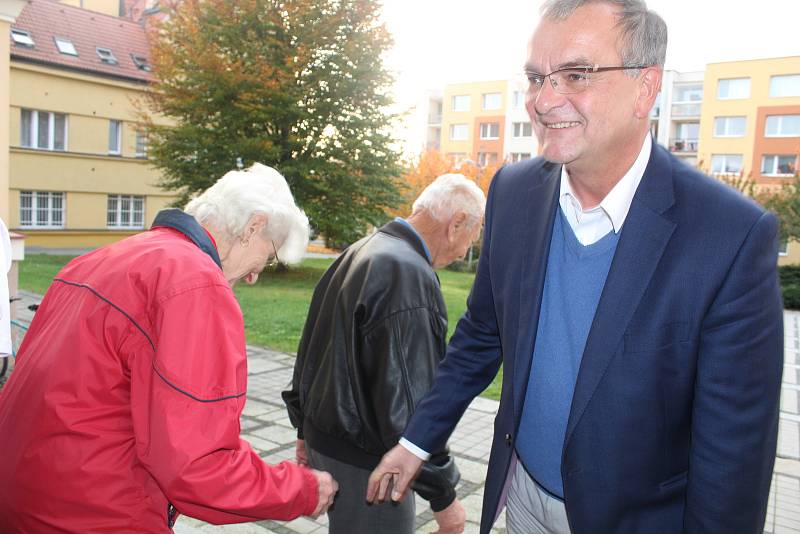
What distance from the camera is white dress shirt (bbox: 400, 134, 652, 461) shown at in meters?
1.87

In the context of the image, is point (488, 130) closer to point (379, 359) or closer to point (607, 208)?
point (379, 359)

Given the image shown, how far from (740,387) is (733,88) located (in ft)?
183

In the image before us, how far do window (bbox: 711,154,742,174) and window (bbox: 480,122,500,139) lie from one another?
1967cm

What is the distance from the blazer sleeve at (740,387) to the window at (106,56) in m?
36.7

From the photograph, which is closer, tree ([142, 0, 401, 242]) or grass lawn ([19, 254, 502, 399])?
grass lawn ([19, 254, 502, 399])

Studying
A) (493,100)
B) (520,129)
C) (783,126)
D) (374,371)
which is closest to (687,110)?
(783,126)

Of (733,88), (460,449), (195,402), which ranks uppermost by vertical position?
(733,88)

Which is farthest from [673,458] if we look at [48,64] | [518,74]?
[48,64]

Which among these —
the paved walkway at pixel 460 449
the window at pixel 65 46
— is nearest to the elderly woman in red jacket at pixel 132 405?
the paved walkway at pixel 460 449

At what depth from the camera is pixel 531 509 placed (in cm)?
210

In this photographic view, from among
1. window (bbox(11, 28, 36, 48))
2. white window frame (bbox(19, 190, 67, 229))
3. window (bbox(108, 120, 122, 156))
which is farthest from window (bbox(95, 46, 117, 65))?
white window frame (bbox(19, 190, 67, 229))

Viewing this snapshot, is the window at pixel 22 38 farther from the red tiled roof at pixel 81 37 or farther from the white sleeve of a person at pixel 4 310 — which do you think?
the white sleeve of a person at pixel 4 310

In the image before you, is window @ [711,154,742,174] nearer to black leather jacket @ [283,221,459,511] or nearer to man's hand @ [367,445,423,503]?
black leather jacket @ [283,221,459,511]

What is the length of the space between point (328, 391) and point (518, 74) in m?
1.37
